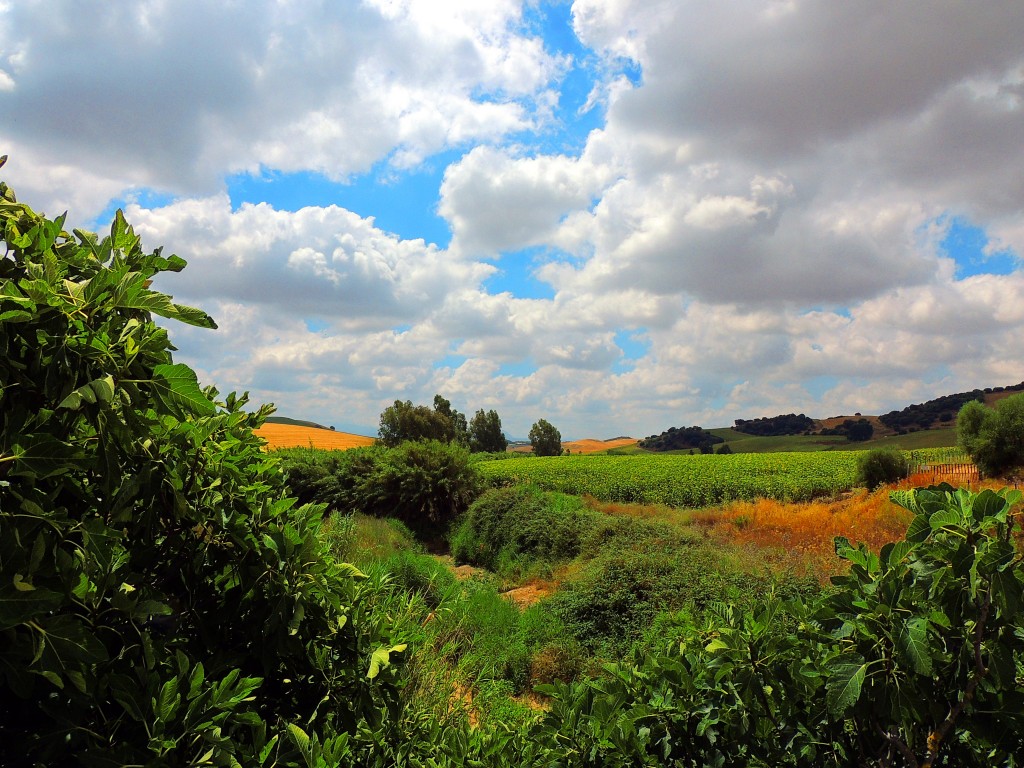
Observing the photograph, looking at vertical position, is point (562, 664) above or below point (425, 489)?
below

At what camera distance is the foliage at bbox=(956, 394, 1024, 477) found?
25609mm

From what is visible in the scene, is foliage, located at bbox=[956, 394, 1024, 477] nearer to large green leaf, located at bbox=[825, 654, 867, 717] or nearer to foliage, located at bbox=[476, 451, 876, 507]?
foliage, located at bbox=[476, 451, 876, 507]

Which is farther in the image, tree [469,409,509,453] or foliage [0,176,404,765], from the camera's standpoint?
tree [469,409,509,453]

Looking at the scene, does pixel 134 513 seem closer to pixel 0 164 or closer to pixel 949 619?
pixel 0 164

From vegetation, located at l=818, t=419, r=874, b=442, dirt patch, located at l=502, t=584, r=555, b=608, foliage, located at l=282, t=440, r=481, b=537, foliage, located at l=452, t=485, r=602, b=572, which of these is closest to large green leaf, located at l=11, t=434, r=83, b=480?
dirt patch, located at l=502, t=584, r=555, b=608

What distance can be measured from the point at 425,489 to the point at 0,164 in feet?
56.5

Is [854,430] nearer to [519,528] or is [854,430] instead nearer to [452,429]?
[452,429]

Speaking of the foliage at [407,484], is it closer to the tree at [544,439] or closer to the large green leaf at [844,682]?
the large green leaf at [844,682]

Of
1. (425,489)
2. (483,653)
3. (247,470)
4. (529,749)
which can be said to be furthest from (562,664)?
(425,489)

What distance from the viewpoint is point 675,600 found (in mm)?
8844

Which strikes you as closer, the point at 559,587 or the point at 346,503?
the point at 559,587

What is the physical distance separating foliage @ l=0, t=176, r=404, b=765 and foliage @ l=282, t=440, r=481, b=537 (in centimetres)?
1686

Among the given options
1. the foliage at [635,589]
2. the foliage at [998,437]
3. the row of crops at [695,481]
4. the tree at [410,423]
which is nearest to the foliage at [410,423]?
the tree at [410,423]

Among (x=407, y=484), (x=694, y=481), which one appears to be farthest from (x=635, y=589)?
(x=694, y=481)
